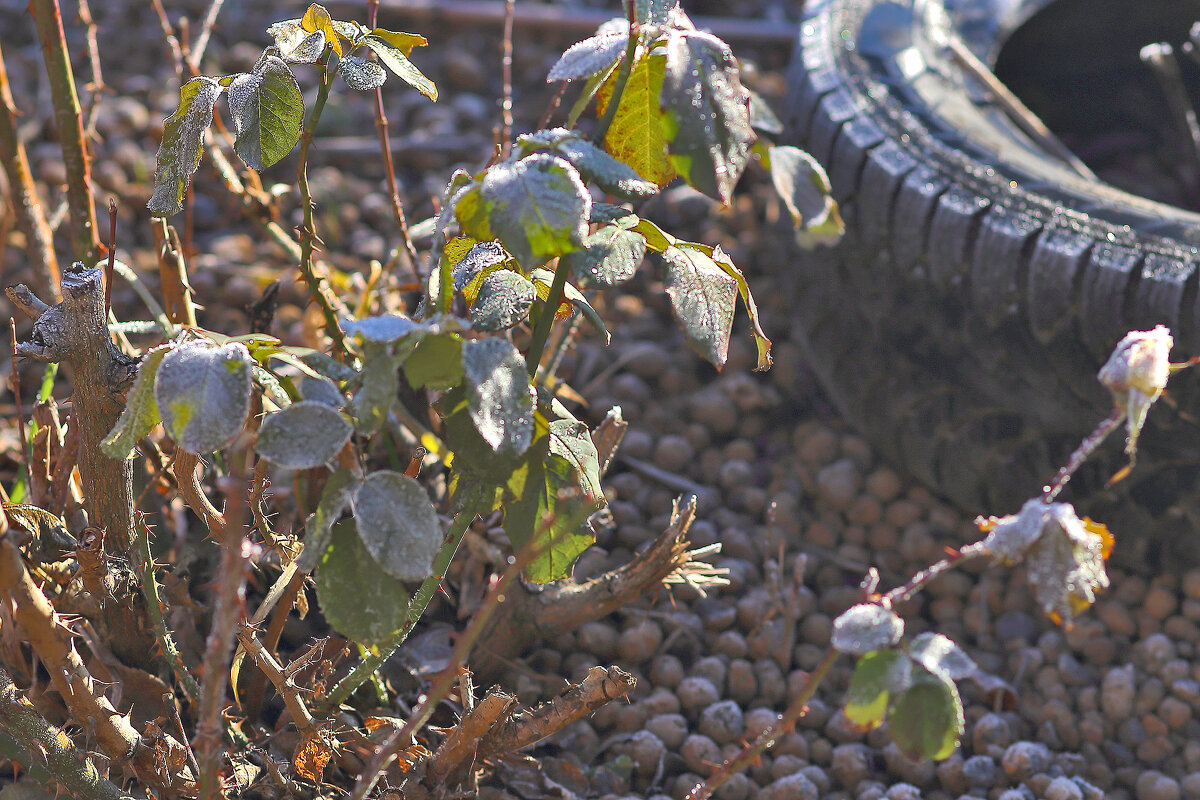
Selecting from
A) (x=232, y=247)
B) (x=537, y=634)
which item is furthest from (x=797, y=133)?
(x=232, y=247)

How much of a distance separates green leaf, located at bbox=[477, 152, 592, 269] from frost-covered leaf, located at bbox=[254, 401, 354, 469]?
159 mm

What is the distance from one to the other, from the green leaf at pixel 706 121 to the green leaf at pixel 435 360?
19 centimetres

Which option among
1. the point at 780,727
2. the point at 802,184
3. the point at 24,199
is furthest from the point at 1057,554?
the point at 24,199

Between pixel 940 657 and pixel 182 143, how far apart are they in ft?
2.28

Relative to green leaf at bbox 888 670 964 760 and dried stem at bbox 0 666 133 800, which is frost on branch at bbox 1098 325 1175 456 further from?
dried stem at bbox 0 666 133 800

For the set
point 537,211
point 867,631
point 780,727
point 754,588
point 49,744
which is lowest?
point 754,588

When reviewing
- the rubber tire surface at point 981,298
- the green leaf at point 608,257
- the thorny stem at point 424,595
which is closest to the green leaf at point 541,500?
the thorny stem at point 424,595

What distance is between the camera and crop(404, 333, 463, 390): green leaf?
714 mm

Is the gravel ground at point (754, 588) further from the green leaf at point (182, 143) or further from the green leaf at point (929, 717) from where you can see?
the green leaf at point (182, 143)

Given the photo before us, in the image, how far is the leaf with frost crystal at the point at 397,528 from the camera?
69 cm

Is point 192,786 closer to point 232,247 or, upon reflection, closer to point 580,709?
point 580,709

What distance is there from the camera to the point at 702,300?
0.80 m

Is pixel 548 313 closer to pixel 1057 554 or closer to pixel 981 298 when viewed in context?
pixel 1057 554

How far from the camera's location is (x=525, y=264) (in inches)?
27.1
